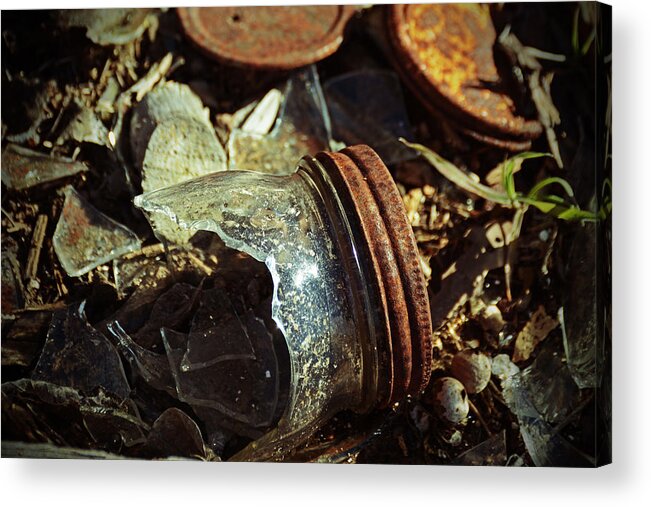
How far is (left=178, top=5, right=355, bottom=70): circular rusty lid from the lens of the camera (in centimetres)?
217

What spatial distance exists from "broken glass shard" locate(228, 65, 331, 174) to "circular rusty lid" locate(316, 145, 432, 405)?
11 centimetres

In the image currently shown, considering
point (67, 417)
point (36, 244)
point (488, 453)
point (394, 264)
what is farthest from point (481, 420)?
point (36, 244)

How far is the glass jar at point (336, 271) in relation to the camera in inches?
81.3

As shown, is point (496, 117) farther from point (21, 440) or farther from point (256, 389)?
point (21, 440)

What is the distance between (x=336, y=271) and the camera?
2086 mm

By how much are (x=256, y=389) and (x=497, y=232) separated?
22.6 inches

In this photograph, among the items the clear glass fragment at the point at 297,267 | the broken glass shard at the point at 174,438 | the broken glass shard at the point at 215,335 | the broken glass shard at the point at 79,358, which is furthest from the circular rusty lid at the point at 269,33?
the broken glass shard at the point at 174,438

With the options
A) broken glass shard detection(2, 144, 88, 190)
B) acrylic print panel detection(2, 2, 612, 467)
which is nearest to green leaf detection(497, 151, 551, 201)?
acrylic print panel detection(2, 2, 612, 467)

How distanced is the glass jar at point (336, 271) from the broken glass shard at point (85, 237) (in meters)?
0.16

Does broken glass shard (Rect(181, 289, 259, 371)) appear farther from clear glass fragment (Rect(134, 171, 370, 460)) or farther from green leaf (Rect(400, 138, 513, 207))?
green leaf (Rect(400, 138, 513, 207))

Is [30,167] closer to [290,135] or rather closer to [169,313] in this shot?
[169,313]

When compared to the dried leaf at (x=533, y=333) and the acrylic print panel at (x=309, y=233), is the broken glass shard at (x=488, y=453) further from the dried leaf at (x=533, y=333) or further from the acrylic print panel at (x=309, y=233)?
the dried leaf at (x=533, y=333)

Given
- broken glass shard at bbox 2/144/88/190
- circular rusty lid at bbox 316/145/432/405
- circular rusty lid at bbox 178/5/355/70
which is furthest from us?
broken glass shard at bbox 2/144/88/190

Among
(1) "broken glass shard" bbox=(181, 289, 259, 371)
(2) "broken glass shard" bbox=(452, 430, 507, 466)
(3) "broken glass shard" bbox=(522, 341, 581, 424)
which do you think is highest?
(1) "broken glass shard" bbox=(181, 289, 259, 371)
